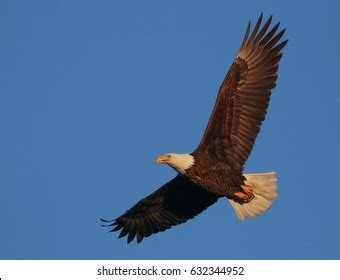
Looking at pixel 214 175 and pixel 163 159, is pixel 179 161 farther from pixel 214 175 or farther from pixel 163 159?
pixel 214 175

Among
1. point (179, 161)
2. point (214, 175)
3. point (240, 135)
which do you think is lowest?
point (214, 175)

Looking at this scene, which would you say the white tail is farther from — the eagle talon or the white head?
the white head

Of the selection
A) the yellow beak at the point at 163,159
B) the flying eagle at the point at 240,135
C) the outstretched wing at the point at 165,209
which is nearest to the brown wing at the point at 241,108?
the flying eagle at the point at 240,135

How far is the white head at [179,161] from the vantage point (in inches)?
574

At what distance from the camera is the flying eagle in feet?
48.4

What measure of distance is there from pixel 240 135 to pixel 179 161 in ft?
3.25

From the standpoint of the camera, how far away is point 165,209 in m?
16.0

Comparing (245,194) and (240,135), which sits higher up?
(240,135)

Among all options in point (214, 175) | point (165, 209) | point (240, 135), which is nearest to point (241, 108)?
point (240, 135)

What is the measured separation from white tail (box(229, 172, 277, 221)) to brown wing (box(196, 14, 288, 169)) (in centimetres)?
33

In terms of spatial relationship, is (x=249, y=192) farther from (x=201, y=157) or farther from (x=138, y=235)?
(x=138, y=235)

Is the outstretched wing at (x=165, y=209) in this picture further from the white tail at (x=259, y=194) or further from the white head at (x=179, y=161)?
the white head at (x=179, y=161)

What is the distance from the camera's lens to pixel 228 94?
49.3ft
